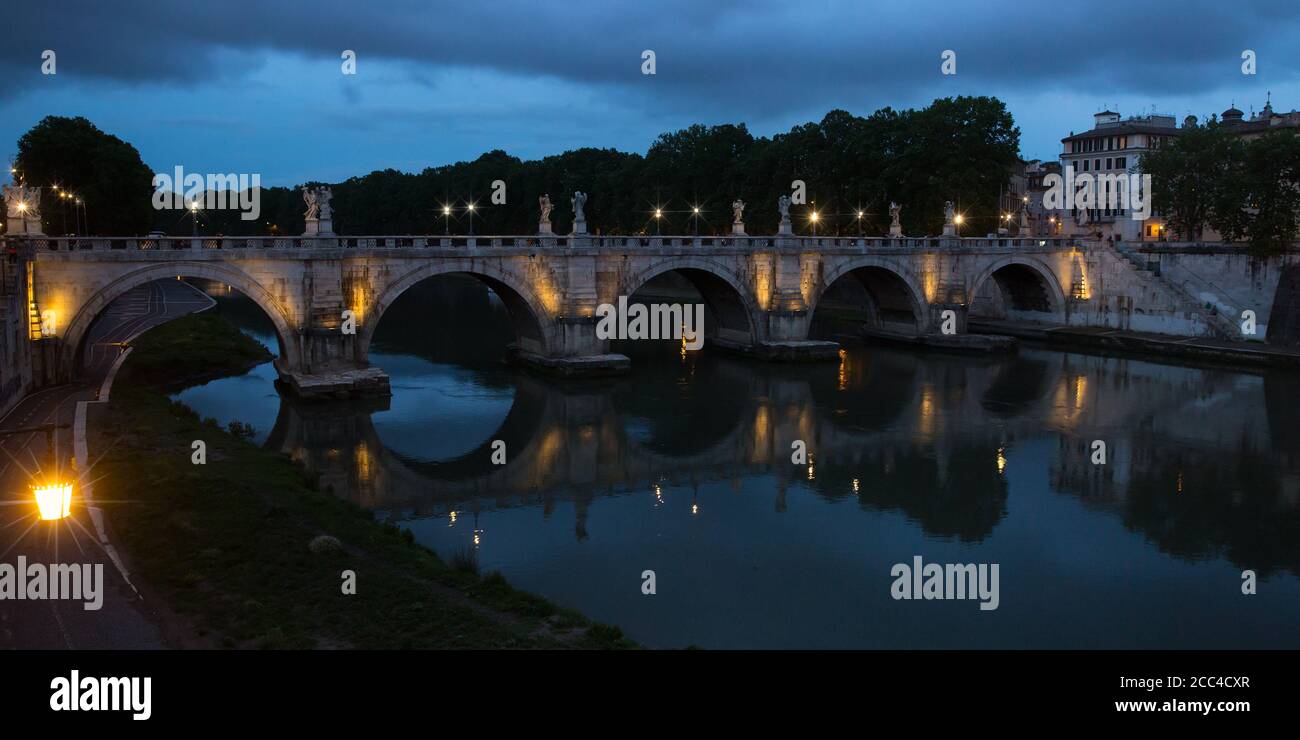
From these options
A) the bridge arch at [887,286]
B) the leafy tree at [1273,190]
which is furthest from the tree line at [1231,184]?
the bridge arch at [887,286]

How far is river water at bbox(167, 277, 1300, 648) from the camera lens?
18.1m

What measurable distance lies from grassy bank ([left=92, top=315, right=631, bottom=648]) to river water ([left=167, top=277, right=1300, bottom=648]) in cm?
190

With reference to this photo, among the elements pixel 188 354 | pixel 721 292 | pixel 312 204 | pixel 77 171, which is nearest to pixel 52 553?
pixel 312 204

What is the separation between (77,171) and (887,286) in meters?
50.1

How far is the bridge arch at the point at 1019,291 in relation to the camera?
183ft

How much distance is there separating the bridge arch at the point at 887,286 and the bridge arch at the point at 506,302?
14.5 m

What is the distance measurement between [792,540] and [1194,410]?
23.2 metres

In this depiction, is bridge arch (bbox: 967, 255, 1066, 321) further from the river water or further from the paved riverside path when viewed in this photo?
the paved riverside path

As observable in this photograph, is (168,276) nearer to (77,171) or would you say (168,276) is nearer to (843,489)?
(843,489)

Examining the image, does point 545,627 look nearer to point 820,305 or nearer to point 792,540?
point 792,540

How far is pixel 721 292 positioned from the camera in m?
50.2

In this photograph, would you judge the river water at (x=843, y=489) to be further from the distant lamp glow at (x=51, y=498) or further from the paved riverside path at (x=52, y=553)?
the distant lamp glow at (x=51, y=498)

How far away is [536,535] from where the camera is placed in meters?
22.3
